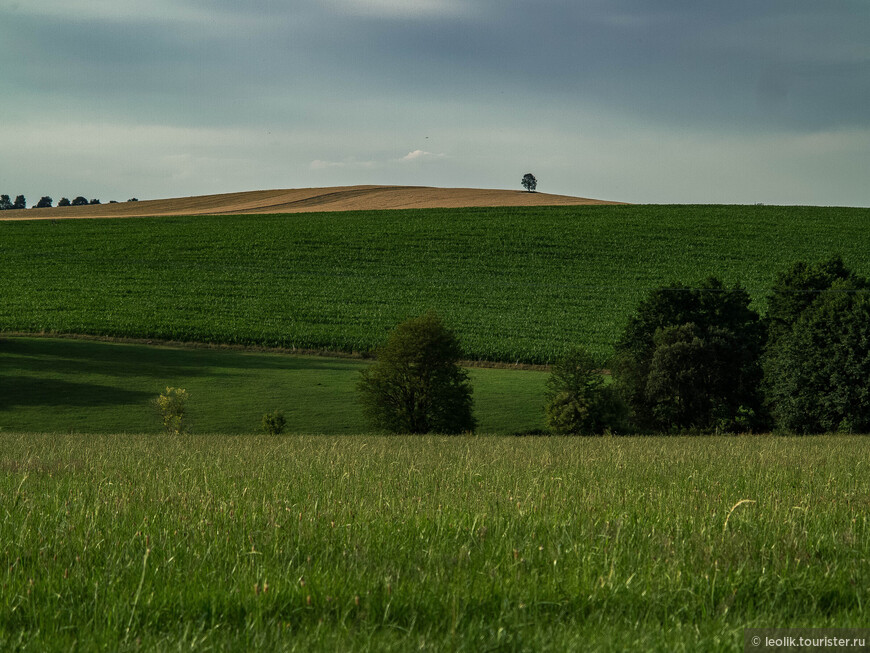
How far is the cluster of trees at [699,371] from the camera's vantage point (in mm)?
35438

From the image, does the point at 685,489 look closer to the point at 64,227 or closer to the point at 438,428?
the point at 438,428

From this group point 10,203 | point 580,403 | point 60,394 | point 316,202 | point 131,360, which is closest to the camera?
point 580,403

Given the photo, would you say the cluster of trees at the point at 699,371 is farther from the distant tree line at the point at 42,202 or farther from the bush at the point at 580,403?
the distant tree line at the point at 42,202

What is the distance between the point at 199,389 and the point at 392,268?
34722 mm

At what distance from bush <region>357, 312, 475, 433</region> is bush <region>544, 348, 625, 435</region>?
442 centimetres

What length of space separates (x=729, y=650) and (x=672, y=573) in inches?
34.6

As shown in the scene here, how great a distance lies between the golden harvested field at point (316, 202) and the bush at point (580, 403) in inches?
2899

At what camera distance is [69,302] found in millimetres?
61219

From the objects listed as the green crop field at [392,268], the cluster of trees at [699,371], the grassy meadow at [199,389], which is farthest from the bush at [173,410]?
the green crop field at [392,268]

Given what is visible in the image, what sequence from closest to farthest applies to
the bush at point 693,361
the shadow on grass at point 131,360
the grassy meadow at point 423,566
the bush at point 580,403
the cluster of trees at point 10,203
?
the grassy meadow at point 423,566, the bush at point 580,403, the bush at point 693,361, the shadow on grass at point 131,360, the cluster of trees at point 10,203

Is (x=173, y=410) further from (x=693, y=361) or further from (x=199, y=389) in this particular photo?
(x=693, y=361)

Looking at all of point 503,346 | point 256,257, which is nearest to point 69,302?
point 256,257

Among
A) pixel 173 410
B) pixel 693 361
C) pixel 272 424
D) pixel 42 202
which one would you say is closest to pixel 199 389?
pixel 173 410

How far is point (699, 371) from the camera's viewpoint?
40.5m
